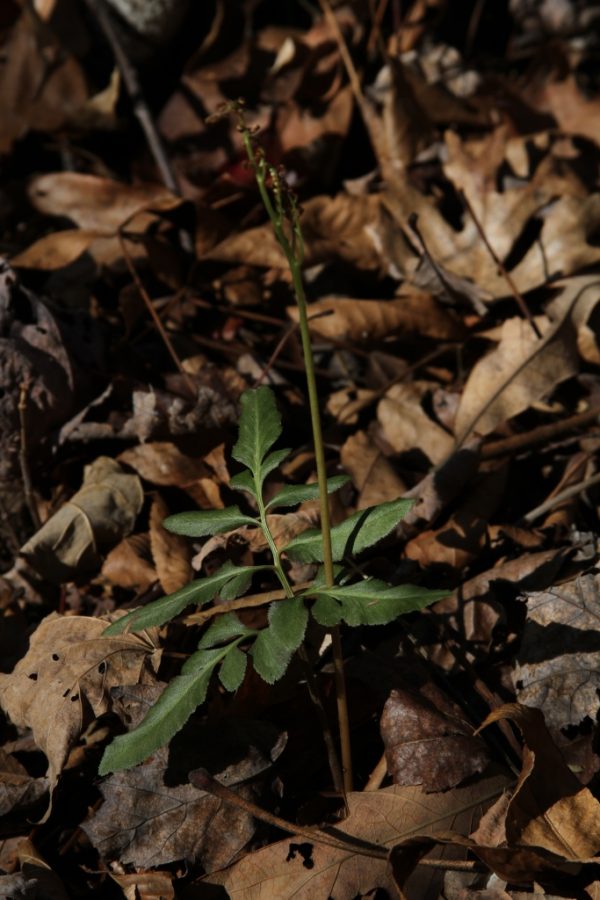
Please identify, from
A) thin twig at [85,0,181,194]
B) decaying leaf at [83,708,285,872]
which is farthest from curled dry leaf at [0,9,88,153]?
decaying leaf at [83,708,285,872]

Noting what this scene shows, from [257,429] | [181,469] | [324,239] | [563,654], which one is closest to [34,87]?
[324,239]

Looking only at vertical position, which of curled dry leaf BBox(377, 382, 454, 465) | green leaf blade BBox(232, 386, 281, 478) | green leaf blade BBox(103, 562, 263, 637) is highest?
green leaf blade BBox(232, 386, 281, 478)

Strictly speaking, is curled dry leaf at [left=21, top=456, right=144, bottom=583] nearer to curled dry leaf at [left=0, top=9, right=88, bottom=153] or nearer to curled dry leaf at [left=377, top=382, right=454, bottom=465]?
curled dry leaf at [left=377, top=382, right=454, bottom=465]

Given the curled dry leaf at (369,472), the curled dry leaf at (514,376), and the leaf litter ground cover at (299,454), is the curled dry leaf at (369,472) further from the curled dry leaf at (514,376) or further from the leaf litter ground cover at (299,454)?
the curled dry leaf at (514,376)

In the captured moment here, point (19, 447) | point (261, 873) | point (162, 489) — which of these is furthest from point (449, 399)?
point (261, 873)

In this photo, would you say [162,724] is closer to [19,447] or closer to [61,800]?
[61,800]

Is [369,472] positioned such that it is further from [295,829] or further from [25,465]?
Answer: [295,829]
